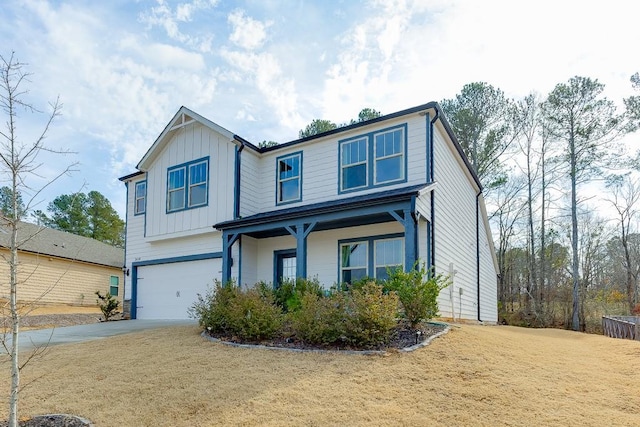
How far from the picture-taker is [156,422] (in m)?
5.14

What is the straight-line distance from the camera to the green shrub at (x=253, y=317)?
8633mm

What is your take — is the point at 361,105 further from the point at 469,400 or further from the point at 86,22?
the point at 469,400

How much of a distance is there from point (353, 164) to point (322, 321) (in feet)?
21.6

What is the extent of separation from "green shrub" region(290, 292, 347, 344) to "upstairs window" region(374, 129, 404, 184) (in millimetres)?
5259

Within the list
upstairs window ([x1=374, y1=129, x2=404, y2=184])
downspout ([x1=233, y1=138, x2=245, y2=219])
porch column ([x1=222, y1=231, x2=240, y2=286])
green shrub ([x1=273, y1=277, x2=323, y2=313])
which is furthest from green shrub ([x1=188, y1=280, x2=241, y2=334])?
upstairs window ([x1=374, y1=129, x2=404, y2=184])

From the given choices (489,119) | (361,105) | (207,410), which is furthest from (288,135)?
(207,410)

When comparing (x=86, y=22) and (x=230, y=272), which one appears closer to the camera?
(x=86, y=22)

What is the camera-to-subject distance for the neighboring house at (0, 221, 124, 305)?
21.8 meters

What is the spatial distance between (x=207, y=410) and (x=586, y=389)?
485 cm

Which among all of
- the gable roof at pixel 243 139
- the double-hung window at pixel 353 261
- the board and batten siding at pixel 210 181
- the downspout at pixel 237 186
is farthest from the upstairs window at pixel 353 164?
the board and batten siding at pixel 210 181

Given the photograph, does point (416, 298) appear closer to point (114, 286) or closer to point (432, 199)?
point (432, 199)

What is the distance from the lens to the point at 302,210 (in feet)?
39.7

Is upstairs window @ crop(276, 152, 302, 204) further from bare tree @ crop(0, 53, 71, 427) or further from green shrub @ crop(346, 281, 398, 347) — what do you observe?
bare tree @ crop(0, 53, 71, 427)

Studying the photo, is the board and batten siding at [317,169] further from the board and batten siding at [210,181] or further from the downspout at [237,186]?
the board and batten siding at [210,181]
